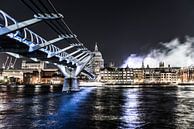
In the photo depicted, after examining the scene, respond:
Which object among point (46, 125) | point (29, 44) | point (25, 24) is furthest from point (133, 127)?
point (29, 44)

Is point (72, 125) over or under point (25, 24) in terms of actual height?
under

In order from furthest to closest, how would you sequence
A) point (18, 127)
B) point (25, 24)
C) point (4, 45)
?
point (4, 45) < point (25, 24) < point (18, 127)

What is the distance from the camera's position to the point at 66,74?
11425cm

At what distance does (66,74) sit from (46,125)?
84128 mm

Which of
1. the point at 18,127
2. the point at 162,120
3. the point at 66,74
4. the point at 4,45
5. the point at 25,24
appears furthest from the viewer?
the point at 66,74

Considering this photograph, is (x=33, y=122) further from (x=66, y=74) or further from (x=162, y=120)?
(x=66, y=74)

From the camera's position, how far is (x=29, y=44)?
53531 millimetres

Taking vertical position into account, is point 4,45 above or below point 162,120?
above

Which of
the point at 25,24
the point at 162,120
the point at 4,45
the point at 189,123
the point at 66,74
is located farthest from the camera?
the point at 66,74

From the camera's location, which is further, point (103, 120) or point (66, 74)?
point (66, 74)

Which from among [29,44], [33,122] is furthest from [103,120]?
[29,44]

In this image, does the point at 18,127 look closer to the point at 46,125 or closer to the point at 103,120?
the point at 46,125

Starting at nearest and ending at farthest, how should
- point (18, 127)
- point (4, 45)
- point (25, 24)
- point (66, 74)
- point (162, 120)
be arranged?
point (18, 127) → point (162, 120) → point (25, 24) → point (4, 45) → point (66, 74)

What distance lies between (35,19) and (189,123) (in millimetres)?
20494
